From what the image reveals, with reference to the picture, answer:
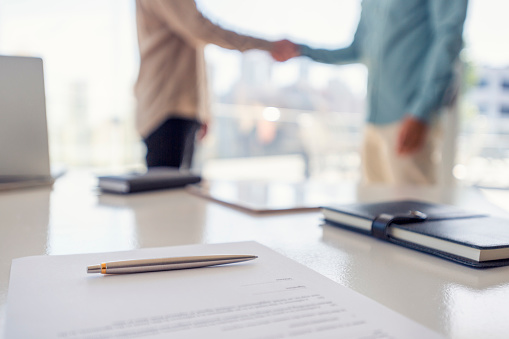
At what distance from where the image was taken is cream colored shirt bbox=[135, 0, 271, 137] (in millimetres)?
1474

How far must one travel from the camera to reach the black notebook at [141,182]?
0.95 meters

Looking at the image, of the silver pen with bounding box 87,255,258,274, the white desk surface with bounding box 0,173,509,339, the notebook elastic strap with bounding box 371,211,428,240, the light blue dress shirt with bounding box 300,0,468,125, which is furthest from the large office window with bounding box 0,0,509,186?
the silver pen with bounding box 87,255,258,274

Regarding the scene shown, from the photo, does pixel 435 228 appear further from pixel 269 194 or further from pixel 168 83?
pixel 168 83

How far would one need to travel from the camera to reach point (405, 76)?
62.1 inches

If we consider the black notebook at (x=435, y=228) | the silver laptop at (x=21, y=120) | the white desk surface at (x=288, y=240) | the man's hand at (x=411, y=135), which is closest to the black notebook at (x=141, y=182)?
the white desk surface at (x=288, y=240)

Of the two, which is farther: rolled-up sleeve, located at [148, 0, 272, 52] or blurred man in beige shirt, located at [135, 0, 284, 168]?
blurred man in beige shirt, located at [135, 0, 284, 168]

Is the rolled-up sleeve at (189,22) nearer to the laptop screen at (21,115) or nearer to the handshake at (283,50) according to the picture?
the handshake at (283,50)

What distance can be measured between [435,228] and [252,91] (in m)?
4.05

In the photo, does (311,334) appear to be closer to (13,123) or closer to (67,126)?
(13,123)

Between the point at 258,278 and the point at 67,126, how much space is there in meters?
3.75

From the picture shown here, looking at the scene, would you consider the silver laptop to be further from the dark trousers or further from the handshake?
the handshake

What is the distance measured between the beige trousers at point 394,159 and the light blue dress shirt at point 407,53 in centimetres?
6

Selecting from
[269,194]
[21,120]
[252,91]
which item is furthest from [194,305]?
[252,91]

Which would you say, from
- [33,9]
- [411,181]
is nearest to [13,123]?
[411,181]
